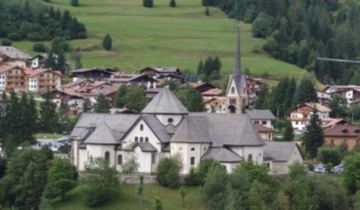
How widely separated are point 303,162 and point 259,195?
47.6ft

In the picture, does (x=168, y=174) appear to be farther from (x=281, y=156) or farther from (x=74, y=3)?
(x=74, y=3)

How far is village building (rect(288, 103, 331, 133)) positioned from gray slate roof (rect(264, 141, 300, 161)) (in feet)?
84.9

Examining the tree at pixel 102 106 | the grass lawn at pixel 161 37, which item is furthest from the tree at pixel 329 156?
the grass lawn at pixel 161 37

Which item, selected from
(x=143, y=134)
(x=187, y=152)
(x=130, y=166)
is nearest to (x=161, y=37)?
(x=143, y=134)

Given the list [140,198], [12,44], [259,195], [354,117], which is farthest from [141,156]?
[12,44]

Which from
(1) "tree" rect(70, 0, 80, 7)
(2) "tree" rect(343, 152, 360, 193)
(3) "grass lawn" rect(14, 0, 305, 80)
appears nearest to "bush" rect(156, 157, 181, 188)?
(2) "tree" rect(343, 152, 360, 193)

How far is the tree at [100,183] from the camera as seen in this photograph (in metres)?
77.6

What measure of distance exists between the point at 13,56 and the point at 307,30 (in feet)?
135

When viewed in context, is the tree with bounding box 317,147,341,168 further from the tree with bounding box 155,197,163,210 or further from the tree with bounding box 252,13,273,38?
the tree with bounding box 252,13,273,38

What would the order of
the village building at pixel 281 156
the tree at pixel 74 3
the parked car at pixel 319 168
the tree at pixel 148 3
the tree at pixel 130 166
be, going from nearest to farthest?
the tree at pixel 130 166 → the village building at pixel 281 156 → the parked car at pixel 319 168 → the tree at pixel 74 3 → the tree at pixel 148 3

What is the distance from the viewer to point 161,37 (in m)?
164

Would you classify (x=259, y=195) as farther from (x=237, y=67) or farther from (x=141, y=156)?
(x=237, y=67)

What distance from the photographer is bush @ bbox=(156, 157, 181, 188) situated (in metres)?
79.4

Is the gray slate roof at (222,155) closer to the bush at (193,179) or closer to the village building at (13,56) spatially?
the bush at (193,179)
